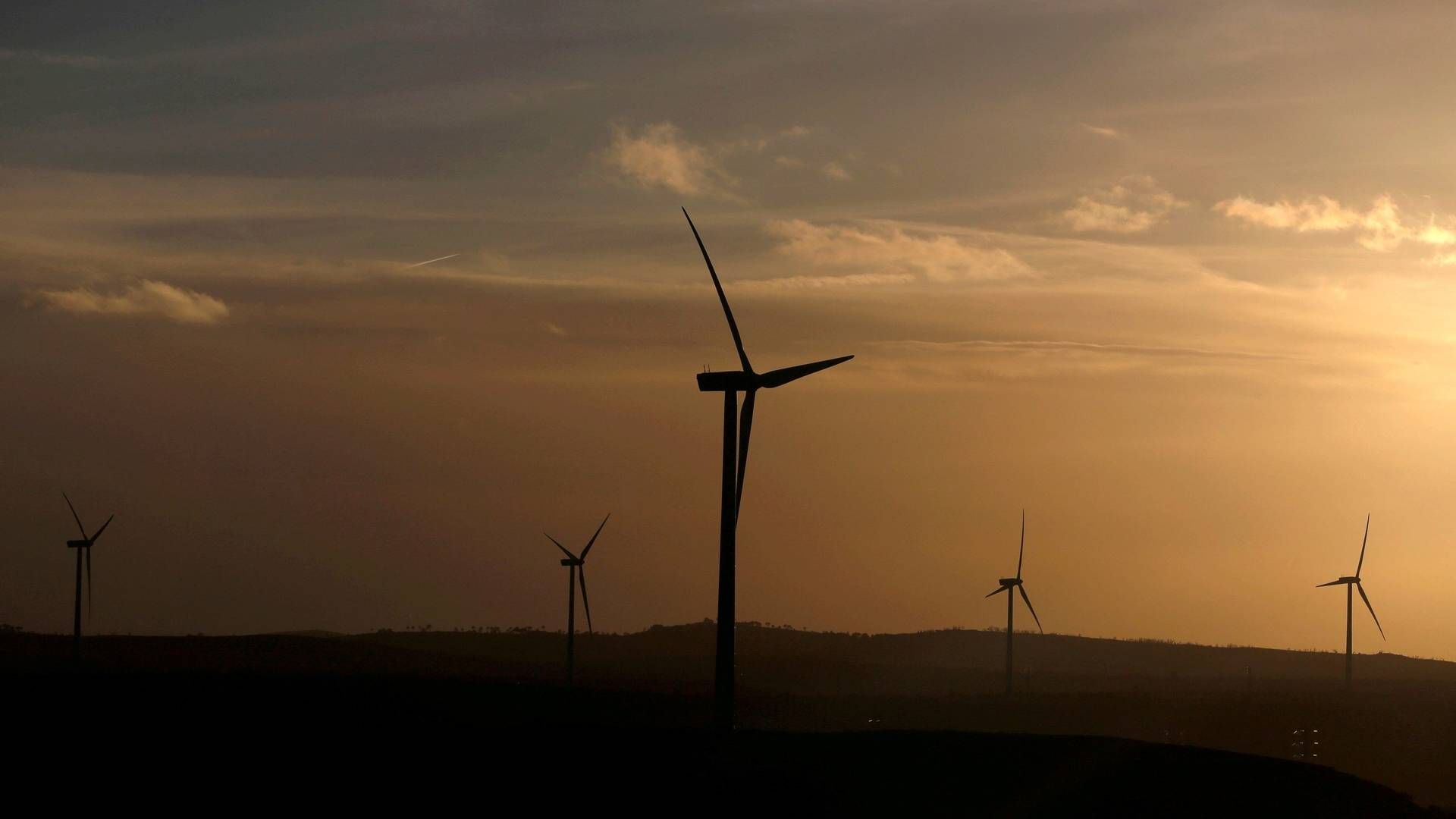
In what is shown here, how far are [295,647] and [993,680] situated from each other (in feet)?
217

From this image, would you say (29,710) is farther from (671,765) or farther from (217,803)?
(671,765)

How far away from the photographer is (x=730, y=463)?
5000 centimetres

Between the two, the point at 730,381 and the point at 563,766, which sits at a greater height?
the point at 730,381

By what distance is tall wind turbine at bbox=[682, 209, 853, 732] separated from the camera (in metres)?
48.7

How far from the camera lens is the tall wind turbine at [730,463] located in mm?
48719

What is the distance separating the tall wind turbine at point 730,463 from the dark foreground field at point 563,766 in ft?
6.04

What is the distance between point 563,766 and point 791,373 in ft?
50.3

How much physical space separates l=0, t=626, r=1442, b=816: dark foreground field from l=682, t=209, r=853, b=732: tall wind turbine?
6.04ft

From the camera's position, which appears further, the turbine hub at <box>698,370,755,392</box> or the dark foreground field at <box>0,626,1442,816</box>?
the turbine hub at <box>698,370,755,392</box>

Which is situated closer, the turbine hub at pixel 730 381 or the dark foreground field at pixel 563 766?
the dark foreground field at pixel 563 766

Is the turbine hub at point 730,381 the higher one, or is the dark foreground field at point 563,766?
the turbine hub at point 730,381

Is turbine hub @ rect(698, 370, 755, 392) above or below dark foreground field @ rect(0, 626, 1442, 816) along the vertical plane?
above

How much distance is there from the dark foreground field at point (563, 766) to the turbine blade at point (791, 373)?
428 inches

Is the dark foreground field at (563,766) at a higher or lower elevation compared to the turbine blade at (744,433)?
lower
